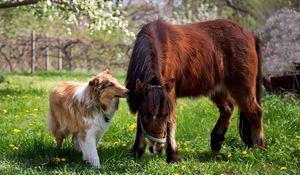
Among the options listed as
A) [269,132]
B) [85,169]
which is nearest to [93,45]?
[269,132]

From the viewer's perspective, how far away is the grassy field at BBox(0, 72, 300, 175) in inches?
203

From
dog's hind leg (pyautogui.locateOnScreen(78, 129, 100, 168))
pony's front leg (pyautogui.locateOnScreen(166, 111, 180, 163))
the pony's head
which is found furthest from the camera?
pony's front leg (pyautogui.locateOnScreen(166, 111, 180, 163))

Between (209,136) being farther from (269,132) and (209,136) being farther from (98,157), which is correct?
(98,157)

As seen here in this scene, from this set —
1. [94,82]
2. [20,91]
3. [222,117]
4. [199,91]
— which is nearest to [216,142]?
[222,117]

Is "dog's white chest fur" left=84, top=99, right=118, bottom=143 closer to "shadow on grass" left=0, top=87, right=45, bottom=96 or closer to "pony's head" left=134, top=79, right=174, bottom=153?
"pony's head" left=134, top=79, right=174, bottom=153

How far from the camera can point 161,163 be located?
5.27 meters

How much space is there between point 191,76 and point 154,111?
1.19m

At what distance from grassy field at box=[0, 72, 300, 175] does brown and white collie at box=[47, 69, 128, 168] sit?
0.84 feet

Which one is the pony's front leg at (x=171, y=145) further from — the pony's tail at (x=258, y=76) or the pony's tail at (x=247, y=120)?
the pony's tail at (x=258, y=76)

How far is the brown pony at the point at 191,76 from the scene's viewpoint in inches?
193

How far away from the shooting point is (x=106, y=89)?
16.9ft

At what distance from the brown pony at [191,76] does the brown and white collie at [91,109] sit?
0.26m

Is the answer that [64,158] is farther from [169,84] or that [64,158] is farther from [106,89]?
[169,84]

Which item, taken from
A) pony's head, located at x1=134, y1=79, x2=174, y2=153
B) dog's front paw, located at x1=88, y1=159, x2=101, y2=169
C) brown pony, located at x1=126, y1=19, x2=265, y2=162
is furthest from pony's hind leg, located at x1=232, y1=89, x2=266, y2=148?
dog's front paw, located at x1=88, y1=159, x2=101, y2=169
